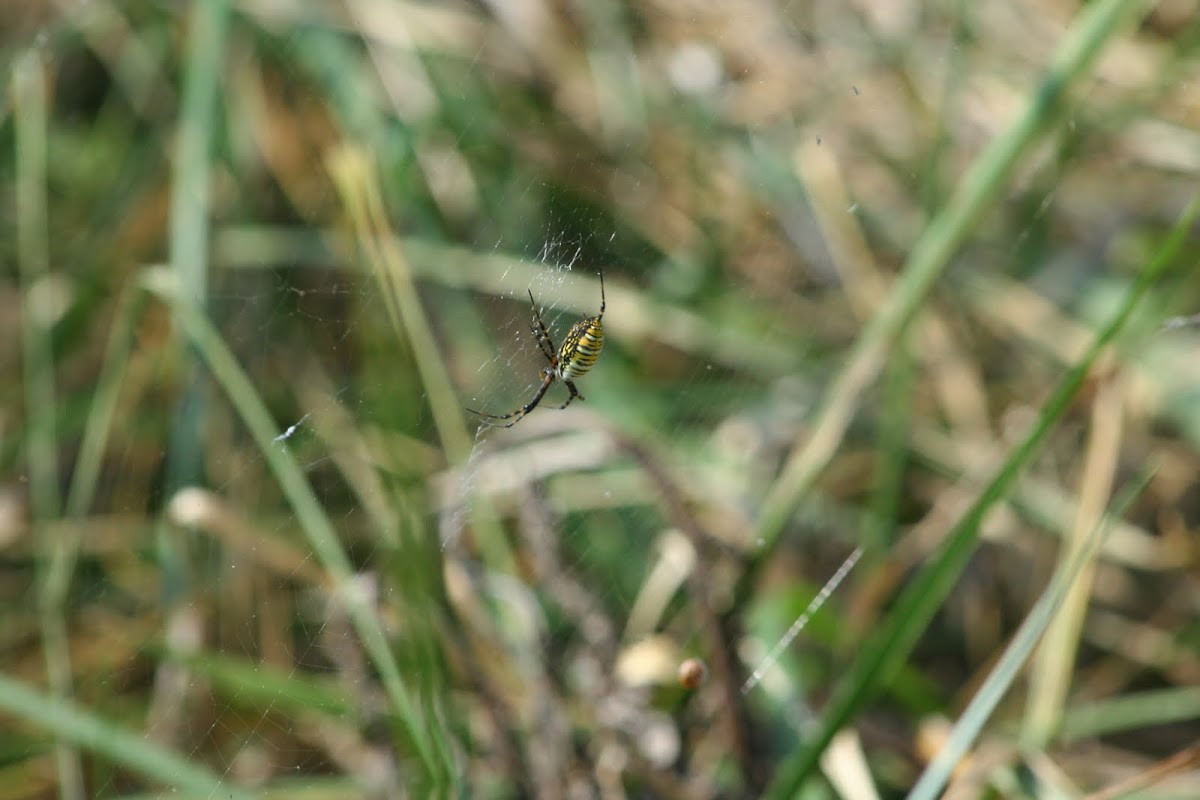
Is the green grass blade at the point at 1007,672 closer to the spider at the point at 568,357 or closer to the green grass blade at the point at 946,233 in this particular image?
the green grass blade at the point at 946,233

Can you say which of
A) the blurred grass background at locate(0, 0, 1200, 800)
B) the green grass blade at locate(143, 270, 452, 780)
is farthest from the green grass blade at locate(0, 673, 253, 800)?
the green grass blade at locate(143, 270, 452, 780)

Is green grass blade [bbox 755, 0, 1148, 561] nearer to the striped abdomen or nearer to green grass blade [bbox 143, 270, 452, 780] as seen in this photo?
the striped abdomen

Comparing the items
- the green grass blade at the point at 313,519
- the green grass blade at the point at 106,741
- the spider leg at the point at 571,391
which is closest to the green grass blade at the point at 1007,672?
the green grass blade at the point at 313,519

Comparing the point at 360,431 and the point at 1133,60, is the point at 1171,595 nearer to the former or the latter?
the point at 1133,60

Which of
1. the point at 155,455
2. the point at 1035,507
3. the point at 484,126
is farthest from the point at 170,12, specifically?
the point at 1035,507

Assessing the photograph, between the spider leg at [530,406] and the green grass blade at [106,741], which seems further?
the spider leg at [530,406]

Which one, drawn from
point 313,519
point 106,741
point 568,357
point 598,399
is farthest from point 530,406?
point 106,741

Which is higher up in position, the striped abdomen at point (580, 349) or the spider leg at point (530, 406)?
the striped abdomen at point (580, 349)

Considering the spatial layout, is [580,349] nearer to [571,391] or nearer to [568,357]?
[568,357]
